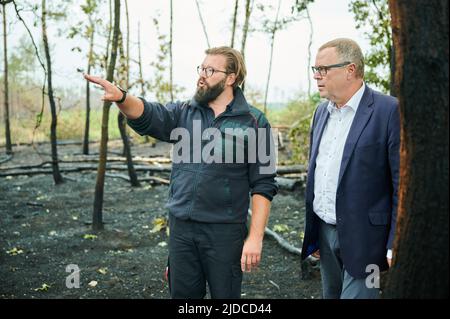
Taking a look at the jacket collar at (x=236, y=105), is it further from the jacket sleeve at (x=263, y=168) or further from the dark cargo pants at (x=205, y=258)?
the dark cargo pants at (x=205, y=258)

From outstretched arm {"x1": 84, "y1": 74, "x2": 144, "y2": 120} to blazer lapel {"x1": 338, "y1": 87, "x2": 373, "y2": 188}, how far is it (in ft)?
4.39

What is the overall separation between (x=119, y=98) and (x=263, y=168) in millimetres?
1065

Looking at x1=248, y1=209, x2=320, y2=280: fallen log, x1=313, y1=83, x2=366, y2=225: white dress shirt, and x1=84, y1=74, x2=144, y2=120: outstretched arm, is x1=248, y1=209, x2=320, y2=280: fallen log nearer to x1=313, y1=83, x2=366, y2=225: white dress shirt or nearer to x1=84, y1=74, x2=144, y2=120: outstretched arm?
x1=313, y1=83, x2=366, y2=225: white dress shirt

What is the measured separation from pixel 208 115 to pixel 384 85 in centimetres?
951

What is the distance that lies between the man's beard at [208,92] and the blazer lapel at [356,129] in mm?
920

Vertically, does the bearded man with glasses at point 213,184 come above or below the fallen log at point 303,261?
above

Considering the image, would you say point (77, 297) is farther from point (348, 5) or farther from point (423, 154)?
point (348, 5)

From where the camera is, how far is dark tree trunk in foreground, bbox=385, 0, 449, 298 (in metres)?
2.03

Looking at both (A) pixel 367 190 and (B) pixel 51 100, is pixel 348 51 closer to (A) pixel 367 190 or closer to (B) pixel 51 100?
(A) pixel 367 190

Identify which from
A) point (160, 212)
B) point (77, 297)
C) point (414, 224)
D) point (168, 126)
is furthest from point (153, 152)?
point (414, 224)

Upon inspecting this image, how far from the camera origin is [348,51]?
316cm

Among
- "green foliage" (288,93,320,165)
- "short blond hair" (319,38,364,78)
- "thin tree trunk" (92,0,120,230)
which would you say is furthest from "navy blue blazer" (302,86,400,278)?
"green foliage" (288,93,320,165)

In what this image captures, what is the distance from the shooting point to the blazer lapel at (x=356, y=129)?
3.02 meters

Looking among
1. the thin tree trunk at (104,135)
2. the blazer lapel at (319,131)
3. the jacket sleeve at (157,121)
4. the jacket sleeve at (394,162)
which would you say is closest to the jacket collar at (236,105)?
the jacket sleeve at (157,121)
